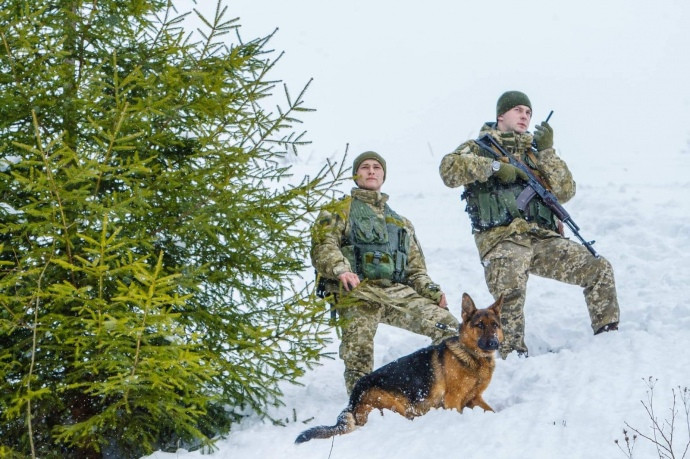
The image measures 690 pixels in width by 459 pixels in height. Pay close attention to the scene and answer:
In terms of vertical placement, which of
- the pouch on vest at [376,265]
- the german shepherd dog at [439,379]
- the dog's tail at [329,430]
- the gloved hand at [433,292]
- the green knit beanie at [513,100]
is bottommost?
the dog's tail at [329,430]

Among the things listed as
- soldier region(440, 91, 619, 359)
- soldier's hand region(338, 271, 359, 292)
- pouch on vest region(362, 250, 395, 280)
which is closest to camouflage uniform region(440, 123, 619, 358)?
soldier region(440, 91, 619, 359)

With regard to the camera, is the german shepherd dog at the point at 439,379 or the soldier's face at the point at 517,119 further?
the soldier's face at the point at 517,119

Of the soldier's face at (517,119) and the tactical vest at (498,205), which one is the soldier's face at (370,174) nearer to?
the tactical vest at (498,205)

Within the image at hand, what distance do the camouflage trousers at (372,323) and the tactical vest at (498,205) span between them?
3.84 feet

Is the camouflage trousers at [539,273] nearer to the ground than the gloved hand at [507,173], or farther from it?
nearer to the ground

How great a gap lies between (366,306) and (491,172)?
5.48 ft

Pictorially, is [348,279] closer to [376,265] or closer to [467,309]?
[376,265]

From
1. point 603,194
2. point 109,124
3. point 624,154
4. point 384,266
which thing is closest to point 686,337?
point 384,266

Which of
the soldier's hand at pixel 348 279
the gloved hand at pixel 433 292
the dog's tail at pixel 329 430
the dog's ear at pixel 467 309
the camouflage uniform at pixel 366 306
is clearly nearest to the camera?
the dog's tail at pixel 329 430

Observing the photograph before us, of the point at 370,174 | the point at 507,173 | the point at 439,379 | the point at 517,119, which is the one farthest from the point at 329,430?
the point at 517,119

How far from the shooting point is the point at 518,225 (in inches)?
249

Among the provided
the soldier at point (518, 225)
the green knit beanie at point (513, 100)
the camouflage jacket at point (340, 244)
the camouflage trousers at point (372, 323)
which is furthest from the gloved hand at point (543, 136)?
the camouflage trousers at point (372, 323)

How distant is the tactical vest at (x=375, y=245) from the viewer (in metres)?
5.67

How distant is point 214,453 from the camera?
167 inches
